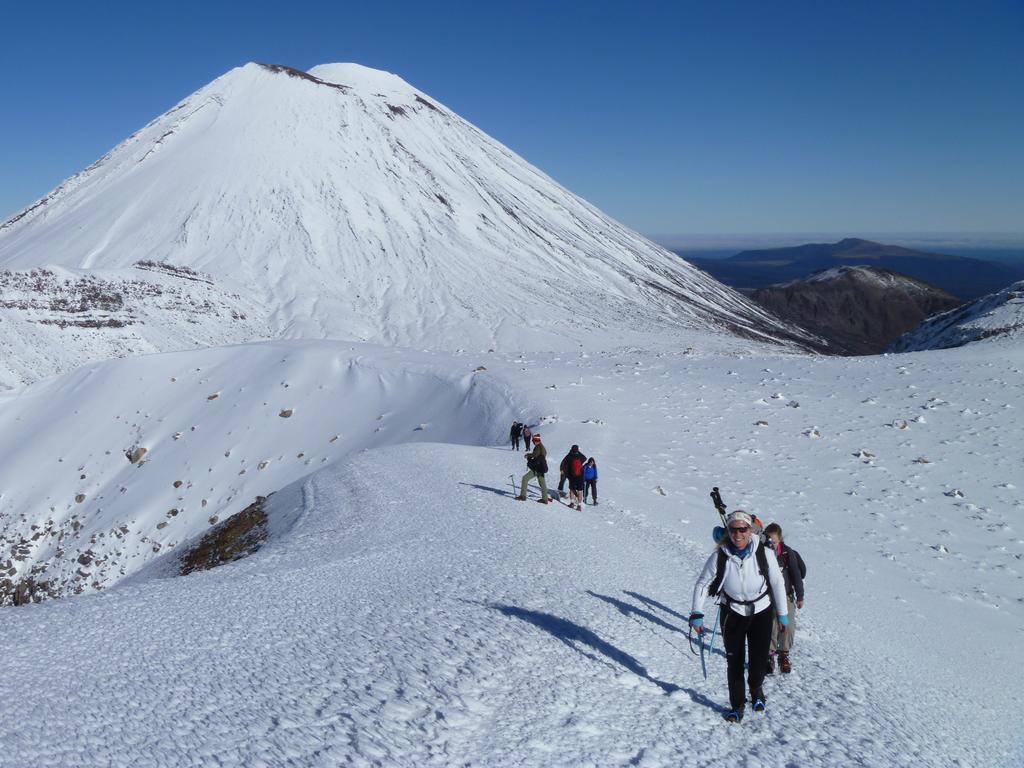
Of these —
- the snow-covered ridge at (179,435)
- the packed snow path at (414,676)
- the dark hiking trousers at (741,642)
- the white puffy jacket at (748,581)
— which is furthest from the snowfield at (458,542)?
the white puffy jacket at (748,581)

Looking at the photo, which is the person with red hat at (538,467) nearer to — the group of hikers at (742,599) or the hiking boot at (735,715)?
the group of hikers at (742,599)

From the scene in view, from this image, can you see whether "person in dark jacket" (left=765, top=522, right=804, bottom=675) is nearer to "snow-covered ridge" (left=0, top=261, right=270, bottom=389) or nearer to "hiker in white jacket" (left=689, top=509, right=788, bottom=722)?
"hiker in white jacket" (left=689, top=509, right=788, bottom=722)

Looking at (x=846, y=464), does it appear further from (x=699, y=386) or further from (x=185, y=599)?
(x=185, y=599)

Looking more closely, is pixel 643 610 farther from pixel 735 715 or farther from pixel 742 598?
pixel 742 598

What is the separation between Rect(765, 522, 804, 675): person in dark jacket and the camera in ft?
25.8

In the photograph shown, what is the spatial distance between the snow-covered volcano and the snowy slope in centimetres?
1956

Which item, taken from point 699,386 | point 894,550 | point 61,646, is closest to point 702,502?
point 894,550

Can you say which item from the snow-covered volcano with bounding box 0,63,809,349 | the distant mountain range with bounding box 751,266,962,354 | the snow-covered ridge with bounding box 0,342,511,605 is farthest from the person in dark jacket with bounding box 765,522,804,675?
the distant mountain range with bounding box 751,266,962,354

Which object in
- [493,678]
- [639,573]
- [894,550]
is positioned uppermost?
[493,678]

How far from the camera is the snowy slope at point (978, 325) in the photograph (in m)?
51.6

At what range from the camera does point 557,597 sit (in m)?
9.38

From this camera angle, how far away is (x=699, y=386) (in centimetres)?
2866

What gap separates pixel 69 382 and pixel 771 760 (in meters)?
40.7

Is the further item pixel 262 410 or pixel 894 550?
pixel 262 410
